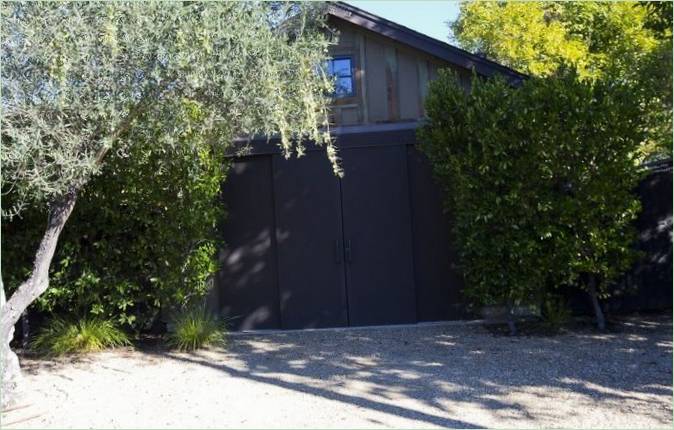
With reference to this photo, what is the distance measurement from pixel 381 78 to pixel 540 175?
8.54 feet

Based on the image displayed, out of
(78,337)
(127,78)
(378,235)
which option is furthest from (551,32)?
(127,78)

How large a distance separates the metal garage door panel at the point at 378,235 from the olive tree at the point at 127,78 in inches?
122

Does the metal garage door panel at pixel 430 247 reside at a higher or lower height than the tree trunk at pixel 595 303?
higher

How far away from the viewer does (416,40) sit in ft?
29.8

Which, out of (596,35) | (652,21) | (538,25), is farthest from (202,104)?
(596,35)

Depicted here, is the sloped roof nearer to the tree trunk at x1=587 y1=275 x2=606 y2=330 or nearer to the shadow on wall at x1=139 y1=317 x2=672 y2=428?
the tree trunk at x1=587 y1=275 x2=606 y2=330

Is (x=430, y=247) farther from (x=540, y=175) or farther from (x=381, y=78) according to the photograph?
(x=381, y=78)

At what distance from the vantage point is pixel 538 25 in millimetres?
16219

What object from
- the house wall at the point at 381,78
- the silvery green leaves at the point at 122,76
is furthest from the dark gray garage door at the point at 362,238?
the silvery green leaves at the point at 122,76

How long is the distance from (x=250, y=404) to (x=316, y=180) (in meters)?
4.05

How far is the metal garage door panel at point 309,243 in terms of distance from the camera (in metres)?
9.42

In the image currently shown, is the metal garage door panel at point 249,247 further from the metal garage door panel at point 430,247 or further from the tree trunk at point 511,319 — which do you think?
the tree trunk at point 511,319

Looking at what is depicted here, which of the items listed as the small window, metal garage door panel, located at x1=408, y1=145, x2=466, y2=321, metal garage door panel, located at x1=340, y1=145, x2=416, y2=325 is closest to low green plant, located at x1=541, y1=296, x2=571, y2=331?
metal garage door panel, located at x1=408, y1=145, x2=466, y2=321

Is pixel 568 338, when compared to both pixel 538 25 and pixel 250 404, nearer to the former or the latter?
pixel 250 404
